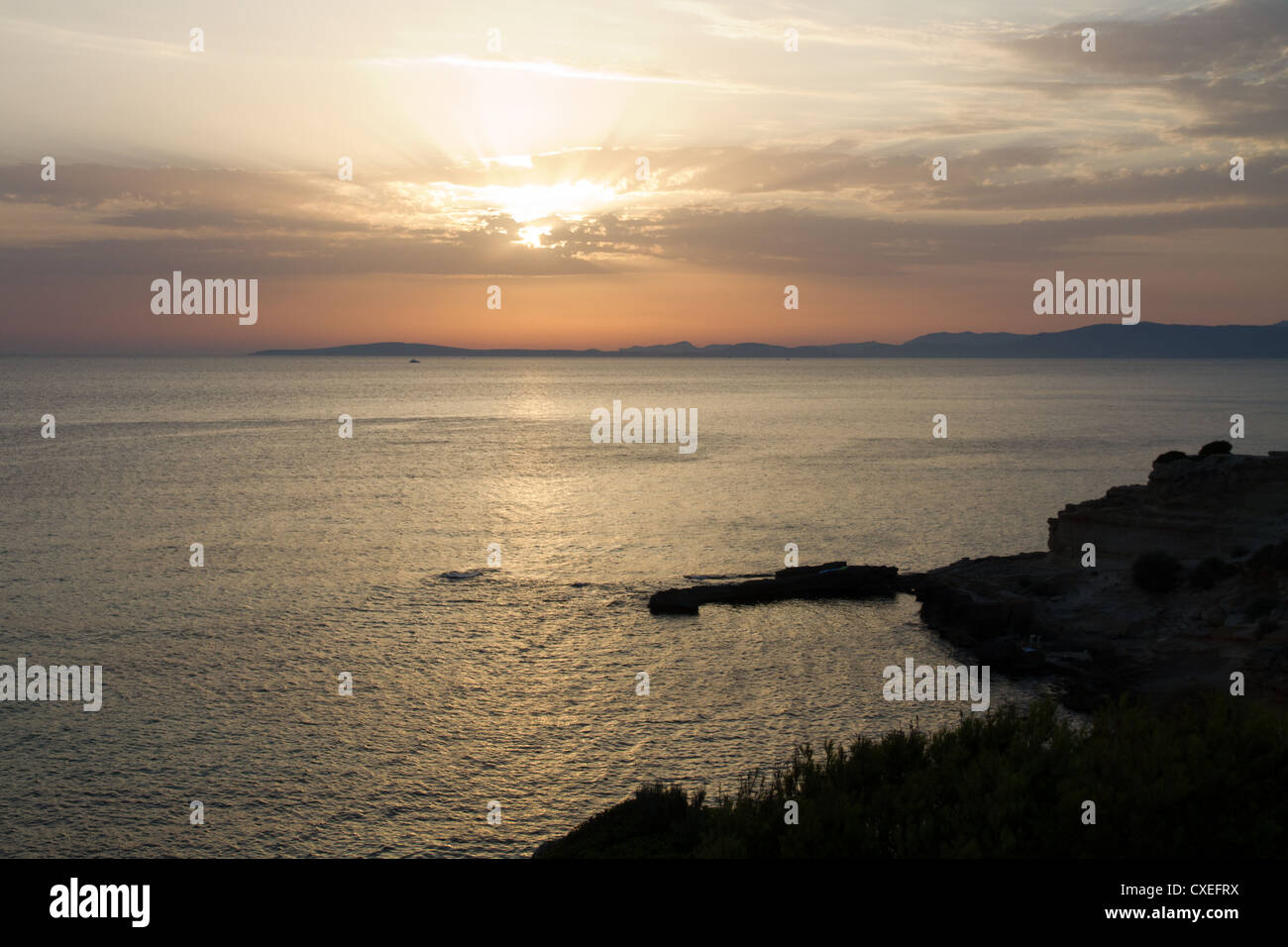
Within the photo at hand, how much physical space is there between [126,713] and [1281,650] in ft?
146

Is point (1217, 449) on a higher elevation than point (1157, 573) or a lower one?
higher

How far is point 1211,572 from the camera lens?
44.9 meters

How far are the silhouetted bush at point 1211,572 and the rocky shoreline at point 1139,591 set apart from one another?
56 millimetres

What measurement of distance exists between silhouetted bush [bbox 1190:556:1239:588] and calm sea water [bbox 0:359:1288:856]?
36.8 feet

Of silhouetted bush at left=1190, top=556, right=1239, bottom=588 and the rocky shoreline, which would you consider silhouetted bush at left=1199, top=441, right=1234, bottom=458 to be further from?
silhouetted bush at left=1190, top=556, right=1239, bottom=588

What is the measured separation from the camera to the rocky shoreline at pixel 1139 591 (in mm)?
39281

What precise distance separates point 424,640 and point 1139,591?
1423 inches

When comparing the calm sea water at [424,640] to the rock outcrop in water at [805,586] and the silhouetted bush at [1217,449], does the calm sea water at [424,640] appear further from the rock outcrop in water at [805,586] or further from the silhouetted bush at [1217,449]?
the silhouetted bush at [1217,449]

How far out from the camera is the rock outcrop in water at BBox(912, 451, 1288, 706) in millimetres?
39156

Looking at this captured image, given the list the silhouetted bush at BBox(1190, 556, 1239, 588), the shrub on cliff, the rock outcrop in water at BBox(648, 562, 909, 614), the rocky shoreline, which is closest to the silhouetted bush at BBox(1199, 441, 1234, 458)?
the rocky shoreline

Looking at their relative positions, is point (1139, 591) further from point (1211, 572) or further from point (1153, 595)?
point (1211, 572)

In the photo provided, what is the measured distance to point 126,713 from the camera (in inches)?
1535

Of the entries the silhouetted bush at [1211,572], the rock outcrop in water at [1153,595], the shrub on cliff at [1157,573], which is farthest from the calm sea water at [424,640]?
the silhouetted bush at [1211,572]

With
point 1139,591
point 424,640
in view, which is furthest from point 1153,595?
point 424,640
